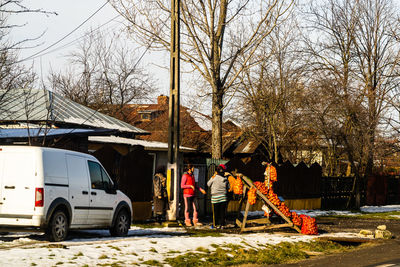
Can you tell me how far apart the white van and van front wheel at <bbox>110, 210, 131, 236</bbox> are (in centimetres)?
117

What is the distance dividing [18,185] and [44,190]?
22.0 inches

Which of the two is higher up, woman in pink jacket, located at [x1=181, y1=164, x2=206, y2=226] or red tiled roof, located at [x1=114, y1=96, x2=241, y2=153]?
red tiled roof, located at [x1=114, y1=96, x2=241, y2=153]

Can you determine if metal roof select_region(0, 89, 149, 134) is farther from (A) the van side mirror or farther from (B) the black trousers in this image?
(A) the van side mirror

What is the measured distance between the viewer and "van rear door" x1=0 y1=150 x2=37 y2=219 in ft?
40.7

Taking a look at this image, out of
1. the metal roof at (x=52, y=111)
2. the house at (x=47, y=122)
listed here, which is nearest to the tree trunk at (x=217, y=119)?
the house at (x=47, y=122)

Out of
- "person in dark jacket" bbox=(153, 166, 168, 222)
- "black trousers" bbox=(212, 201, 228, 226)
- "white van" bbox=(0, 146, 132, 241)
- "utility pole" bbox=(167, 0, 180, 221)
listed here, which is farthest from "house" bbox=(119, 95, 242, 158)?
"white van" bbox=(0, 146, 132, 241)

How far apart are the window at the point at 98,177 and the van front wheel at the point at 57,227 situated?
151 centimetres

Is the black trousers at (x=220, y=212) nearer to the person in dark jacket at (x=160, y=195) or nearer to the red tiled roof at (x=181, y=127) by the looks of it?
the person in dark jacket at (x=160, y=195)

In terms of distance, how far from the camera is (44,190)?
1241cm

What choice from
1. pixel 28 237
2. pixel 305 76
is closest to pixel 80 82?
pixel 305 76

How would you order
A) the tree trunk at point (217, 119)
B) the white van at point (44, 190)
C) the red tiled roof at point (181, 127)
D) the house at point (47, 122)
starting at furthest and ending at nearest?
the red tiled roof at point (181, 127)
the tree trunk at point (217, 119)
the house at point (47, 122)
the white van at point (44, 190)

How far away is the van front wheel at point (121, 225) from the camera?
15195 millimetres

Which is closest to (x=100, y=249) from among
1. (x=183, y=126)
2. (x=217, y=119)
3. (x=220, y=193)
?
(x=220, y=193)

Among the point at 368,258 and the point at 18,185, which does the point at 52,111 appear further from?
the point at 368,258
